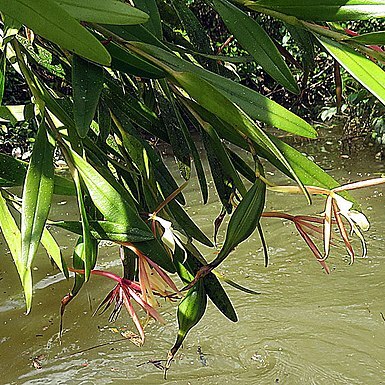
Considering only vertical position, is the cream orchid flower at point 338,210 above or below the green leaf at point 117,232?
above

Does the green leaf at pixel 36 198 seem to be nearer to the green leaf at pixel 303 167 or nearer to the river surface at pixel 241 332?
the green leaf at pixel 303 167

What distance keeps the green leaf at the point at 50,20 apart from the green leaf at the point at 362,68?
181mm

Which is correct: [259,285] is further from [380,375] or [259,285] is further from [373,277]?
[380,375]

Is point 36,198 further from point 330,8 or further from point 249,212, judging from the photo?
point 330,8

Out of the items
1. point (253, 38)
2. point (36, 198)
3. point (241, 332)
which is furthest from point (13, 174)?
point (241, 332)

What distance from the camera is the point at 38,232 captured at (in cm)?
46

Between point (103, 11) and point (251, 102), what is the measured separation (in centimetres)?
12

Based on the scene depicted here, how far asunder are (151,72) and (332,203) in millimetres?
169

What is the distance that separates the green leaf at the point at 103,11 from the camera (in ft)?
1.23

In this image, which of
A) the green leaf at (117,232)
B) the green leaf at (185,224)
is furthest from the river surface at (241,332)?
the green leaf at (117,232)

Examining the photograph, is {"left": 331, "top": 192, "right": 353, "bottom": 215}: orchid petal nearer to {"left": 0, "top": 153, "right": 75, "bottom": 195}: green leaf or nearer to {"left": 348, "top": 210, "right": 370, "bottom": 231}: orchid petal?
{"left": 348, "top": 210, "right": 370, "bottom": 231}: orchid petal

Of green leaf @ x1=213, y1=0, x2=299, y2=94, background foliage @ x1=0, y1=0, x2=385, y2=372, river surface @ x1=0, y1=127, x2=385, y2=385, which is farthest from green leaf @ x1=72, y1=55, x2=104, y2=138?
river surface @ x1=0, y1=127, x2=385, y2=385

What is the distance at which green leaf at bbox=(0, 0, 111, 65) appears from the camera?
363 millimetres

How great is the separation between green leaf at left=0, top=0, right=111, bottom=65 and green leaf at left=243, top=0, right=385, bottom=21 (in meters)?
0.18
